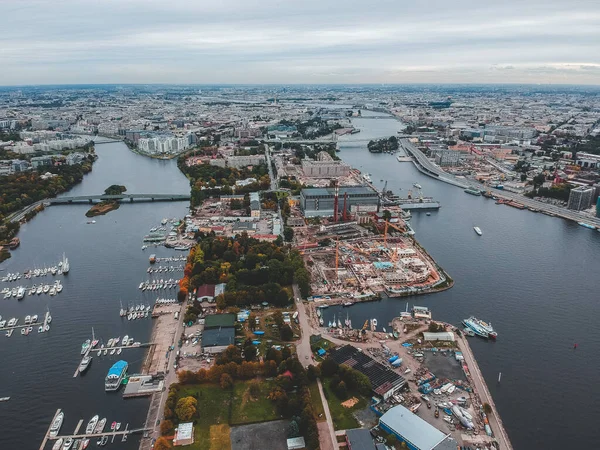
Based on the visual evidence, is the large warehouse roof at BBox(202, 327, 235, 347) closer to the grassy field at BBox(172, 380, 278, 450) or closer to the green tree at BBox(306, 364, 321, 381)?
the grassy field at BBox(172, 380, 278, 450)

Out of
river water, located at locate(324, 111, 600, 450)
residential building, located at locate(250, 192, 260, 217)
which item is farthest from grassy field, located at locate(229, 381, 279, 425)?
residential building, located at locate(250, 192, 260, 217)

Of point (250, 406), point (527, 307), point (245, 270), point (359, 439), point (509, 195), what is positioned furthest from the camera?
point (509, 195)

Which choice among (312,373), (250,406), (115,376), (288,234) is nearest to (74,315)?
(115,376)

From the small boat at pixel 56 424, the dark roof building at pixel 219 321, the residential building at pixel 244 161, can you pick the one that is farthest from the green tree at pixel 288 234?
the residential building at pixel 244 161

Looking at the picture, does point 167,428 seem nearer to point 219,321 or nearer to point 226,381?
point 226,381

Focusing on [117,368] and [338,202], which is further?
[338,202]

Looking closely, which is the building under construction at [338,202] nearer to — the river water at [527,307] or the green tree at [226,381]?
the river water at [527,307]
